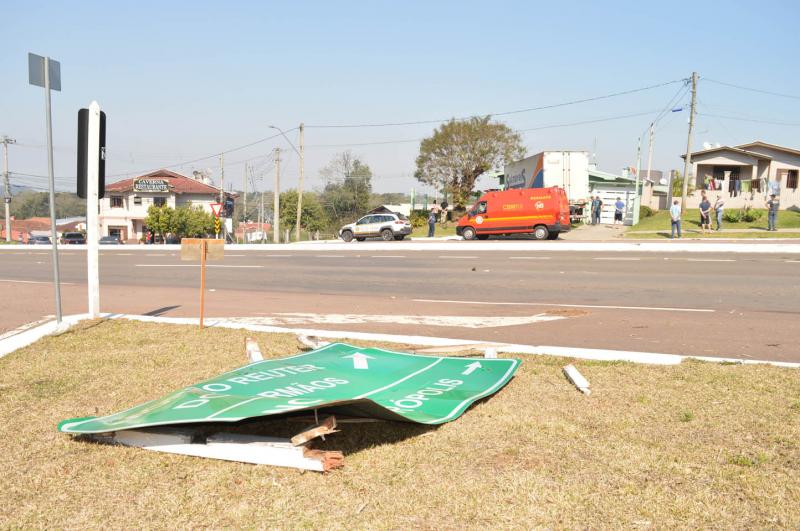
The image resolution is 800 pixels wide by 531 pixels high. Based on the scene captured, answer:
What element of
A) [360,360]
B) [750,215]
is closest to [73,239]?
[750,215]

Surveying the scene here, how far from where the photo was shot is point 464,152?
55188 millimetres

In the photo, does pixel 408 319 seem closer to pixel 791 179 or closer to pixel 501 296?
pixel 501 296

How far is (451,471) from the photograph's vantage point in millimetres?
4016

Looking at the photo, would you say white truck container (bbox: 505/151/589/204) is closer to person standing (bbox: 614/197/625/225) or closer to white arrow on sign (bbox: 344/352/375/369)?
person standing (bbox: 614/197/625/225)

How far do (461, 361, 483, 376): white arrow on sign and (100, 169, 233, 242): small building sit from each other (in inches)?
2768

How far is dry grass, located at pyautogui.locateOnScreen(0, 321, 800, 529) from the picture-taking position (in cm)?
347

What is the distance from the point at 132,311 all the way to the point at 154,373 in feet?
17.5

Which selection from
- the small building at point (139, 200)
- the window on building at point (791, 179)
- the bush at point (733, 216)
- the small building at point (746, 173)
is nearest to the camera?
the bush at point (733, 216)

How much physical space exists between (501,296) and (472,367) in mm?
6795

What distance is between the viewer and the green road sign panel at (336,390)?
4406 mm

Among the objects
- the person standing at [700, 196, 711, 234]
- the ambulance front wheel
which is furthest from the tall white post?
the person standing at [700, 196, 711, 234]

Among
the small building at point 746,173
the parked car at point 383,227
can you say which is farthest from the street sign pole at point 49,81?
the small building at point 746,173

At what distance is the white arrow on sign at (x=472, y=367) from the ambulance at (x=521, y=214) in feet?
76.6

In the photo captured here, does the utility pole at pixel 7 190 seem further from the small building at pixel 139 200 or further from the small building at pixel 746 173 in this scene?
the small building at pixel 746 173
